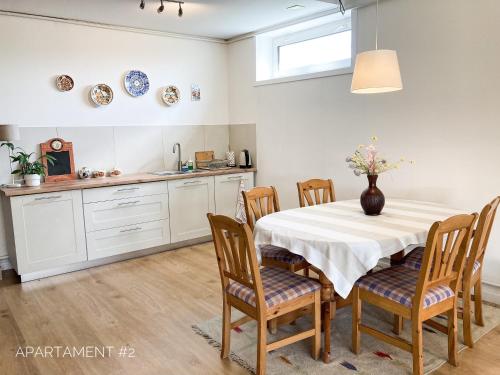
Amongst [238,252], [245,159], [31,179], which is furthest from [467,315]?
[31,179]

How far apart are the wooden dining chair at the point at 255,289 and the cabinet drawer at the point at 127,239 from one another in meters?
2.09

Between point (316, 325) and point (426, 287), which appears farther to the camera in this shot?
point (316, 325)

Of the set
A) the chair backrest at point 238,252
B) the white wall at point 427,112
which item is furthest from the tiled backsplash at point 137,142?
the chair backrest at point 238,252

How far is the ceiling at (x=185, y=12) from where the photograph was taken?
3613 mm

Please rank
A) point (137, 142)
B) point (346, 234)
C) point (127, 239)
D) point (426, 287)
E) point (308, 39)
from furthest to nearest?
point (137, 142) < point (308, 39) < point (127, 239) < point (346, 234) < point (426, 287)

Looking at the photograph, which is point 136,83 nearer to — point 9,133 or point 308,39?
point 9,133

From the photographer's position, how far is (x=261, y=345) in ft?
6.93

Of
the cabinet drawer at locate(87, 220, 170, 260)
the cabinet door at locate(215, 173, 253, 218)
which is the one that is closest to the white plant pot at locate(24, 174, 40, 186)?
the cabinet drawer at locate(87, 220, 170, 260)

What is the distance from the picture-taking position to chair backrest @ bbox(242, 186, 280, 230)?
9.68ft

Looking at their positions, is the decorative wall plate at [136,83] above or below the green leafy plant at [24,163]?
above

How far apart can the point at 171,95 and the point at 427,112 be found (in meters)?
2.89

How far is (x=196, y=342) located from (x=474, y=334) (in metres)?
1.75

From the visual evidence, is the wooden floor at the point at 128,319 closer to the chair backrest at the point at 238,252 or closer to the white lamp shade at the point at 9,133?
the chair backrest at the point at 238,252

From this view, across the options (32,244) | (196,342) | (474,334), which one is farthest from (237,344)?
(32,244)
